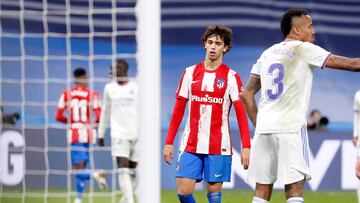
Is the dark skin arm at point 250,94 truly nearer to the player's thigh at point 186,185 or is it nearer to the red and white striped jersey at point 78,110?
the player's thigh at point 186,185

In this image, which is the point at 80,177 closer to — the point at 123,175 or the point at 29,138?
the point at 123,175

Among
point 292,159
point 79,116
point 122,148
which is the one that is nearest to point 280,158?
point 292,159

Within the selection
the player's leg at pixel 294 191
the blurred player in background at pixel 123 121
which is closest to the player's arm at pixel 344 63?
the player's leg at pixel 294 191

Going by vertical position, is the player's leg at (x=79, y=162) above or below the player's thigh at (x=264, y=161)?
below

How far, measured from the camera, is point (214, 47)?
8555 millimetres

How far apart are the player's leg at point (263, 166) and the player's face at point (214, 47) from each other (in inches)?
42.7

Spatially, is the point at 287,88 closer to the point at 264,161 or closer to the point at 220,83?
the point at 264,161

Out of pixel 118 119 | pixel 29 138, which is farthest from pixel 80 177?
pixel 29 138

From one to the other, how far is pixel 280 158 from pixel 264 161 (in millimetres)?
174

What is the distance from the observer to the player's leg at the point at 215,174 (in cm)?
845

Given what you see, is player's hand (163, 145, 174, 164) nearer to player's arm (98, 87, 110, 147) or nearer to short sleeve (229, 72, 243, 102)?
short sleeve (229, 72, 243, 102)

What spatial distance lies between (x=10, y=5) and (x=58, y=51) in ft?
4.80

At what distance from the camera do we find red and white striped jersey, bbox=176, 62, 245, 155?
27.9 ft

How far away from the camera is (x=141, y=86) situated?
603 cm
